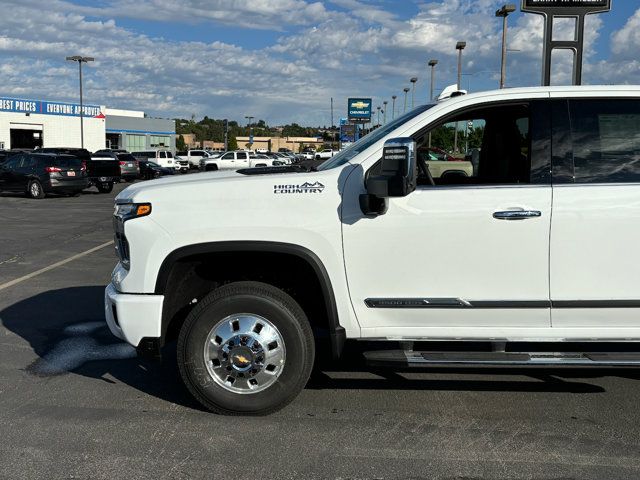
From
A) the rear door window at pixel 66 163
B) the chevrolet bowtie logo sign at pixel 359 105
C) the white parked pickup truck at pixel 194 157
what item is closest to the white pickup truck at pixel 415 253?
the rear door window at pixel 66 163

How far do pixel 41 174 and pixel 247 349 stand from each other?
75.8 ft

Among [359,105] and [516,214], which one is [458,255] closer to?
[516,214]

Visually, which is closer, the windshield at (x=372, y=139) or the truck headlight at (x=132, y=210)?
the truck headlight at (x=132, y=210)

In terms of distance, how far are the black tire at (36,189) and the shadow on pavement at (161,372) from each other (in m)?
19.7

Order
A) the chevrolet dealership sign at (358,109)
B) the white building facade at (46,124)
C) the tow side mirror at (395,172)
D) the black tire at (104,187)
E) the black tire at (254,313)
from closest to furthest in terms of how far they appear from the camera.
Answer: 1. the tow side mirror at (395,172)
2. the black tire at (254,313)
3. the black tire at (104,187)
4. the chevrolet dealership sign at (358,109)
5. the white building facade at (46,124)

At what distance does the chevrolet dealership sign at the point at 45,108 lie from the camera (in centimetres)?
6475

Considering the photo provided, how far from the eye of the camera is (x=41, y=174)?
25.2 metres

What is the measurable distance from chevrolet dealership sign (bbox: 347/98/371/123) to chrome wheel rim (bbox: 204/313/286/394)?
60830 millimetres

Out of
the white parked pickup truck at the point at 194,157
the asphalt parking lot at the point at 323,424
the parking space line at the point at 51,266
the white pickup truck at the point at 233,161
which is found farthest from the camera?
the white parked pickup truck at the point at 194,157

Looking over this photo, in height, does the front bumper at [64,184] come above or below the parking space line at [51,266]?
above

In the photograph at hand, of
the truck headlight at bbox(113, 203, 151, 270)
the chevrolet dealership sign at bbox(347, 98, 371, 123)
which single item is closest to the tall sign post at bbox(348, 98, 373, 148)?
the chevrolet dealership sign at bbox(347, 98, 371, 123)

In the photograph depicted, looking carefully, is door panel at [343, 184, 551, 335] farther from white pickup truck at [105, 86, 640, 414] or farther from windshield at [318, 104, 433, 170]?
windshield at [318, 104, 433, 170]

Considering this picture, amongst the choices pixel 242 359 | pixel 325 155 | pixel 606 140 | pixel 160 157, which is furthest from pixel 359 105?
pixel 242 359

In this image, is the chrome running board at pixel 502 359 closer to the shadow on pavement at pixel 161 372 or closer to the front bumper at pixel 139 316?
the shadow on pavement at pixel 161 372
